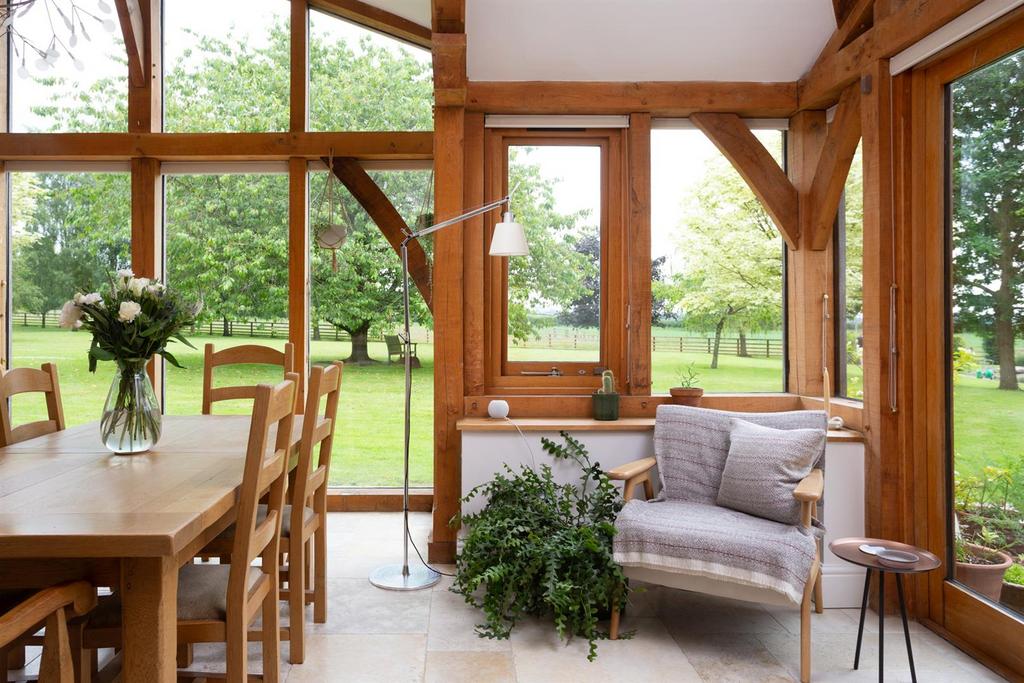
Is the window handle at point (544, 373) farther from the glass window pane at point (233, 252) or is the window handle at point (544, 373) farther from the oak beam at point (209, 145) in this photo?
the glass window pane at point (233, 252)

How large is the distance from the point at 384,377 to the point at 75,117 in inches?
97.1

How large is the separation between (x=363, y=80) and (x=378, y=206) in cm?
83

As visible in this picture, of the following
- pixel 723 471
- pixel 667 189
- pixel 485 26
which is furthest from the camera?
pixel 667 189

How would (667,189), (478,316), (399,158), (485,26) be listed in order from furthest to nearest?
(399,158) → (667,189) → (478,316) → (485,26)

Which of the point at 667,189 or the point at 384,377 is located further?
the point at 384,377

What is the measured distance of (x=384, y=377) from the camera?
4656 millimetres

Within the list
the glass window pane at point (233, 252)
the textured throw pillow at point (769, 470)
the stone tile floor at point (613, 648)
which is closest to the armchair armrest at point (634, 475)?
the textured throw pillow at point (769, 470)

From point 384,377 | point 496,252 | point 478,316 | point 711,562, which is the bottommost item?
point 711,562

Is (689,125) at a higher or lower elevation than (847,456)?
higher

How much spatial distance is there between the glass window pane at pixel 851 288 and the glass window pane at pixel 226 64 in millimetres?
3253

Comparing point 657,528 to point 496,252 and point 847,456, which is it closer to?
point 847,456

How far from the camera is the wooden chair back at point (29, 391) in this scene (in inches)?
106

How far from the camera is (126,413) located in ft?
8.11

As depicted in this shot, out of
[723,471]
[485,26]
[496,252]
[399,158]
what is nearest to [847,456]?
[723,471]
